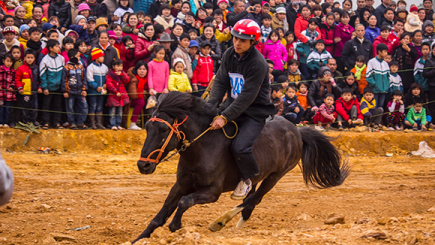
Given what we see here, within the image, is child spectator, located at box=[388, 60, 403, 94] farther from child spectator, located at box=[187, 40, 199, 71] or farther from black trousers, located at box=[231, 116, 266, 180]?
black trousers, located at box=[231, 116, 266, 180]

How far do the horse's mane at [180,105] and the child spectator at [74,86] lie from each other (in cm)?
611

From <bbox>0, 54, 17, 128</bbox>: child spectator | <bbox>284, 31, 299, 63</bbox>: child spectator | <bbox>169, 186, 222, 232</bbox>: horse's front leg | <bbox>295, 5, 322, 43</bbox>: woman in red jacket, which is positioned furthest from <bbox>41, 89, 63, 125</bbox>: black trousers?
<bbox>295, 5, 322, 43</bbox>: woman in red jacket

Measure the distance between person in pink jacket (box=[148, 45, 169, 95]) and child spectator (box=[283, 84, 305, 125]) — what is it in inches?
134

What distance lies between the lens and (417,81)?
44.8 ft

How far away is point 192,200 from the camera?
4.64m

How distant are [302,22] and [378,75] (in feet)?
9.91

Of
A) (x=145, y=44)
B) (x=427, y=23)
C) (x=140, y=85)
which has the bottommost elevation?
(x=140, y=85)

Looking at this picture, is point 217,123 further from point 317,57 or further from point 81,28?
point 317,57

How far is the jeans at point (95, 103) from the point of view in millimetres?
10539

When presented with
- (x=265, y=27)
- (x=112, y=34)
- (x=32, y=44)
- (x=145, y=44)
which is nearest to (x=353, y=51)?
(x=265, y=27)

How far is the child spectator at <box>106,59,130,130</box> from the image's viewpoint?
10568mm

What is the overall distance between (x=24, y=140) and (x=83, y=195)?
369 cm

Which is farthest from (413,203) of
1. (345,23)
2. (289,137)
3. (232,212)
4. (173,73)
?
(345,23)

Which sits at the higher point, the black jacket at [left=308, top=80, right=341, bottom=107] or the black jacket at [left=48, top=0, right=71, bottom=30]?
the black jacket at [left=48, top=0, right=71, bottom=30]
